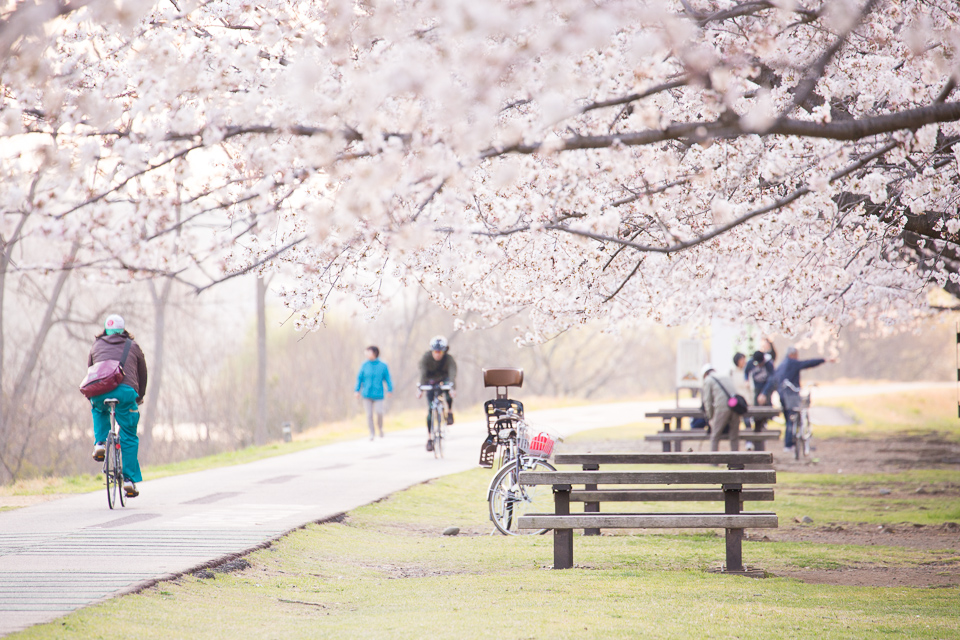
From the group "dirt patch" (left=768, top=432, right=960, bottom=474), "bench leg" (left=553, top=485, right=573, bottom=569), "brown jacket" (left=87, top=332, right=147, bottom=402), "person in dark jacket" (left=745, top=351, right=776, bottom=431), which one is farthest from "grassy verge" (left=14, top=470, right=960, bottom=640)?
"person in dark jacket" (left=745, top=351, right=776, bottom=431)

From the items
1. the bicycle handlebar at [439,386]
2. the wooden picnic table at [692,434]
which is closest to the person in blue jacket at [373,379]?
the bicycle handlebar at [439,386]

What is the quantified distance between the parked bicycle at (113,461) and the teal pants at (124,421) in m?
0.07

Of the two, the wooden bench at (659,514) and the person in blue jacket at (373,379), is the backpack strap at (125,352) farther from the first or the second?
the person in blue jacket at (373,379)

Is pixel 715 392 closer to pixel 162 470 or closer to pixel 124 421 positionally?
pixel 124 421

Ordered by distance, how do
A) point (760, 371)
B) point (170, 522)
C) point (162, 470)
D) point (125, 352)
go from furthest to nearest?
point (760, 371), point (162, 470), point (125, 352), point (170, 522)

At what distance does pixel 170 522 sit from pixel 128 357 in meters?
2.26

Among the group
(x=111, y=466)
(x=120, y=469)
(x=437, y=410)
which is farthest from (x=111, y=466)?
(x=437, y=410)

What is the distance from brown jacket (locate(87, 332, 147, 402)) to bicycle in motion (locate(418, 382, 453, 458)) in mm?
6848

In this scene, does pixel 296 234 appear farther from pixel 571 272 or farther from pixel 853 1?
pixel 853 1

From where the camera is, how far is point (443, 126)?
5727 millimetres

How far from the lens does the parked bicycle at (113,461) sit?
10703mm

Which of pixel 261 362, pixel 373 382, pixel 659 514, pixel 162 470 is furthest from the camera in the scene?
pixel 261 362

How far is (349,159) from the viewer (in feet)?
19.7

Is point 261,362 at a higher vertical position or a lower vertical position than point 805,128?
lower
